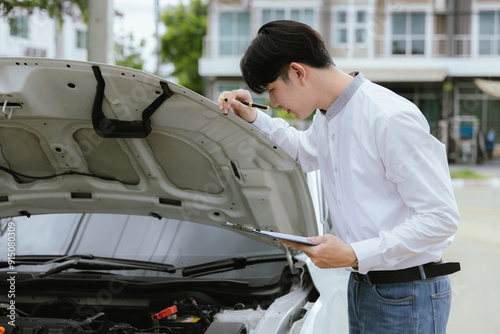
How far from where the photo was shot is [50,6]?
6.11 meters

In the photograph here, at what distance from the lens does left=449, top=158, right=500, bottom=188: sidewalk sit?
13852 millimetres

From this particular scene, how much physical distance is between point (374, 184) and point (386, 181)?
37 millimetres

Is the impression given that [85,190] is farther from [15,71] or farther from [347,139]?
[347,139]

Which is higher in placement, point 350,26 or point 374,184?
point 350,26

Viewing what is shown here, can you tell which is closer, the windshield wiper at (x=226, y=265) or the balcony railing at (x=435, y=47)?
the windshield wiper at (x=226, y=265)

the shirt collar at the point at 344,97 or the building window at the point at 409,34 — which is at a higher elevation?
the building window at the point at 409,34

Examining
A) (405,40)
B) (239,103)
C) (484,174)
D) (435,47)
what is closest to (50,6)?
(239,103)

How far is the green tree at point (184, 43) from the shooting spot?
2844 cm

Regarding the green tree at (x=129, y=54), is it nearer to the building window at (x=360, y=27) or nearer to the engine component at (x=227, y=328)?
the building window at (x=360, y=27)

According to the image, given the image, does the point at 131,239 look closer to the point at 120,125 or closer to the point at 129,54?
the point at 120,125

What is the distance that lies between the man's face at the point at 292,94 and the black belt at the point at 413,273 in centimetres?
56

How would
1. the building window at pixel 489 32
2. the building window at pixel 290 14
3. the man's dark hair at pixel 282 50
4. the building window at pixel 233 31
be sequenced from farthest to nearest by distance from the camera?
the building window at pixel 233 31 → the building window at pixel 290 14 → the building window at pixel 489 32 → the man's dark hair at pixel 282 50

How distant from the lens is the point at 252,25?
2247 cm

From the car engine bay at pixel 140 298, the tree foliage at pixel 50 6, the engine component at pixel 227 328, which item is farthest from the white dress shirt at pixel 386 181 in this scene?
the tree foliage at pixel 50 6
